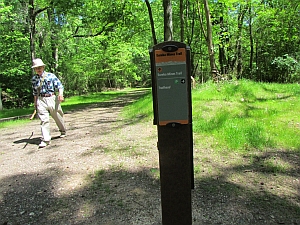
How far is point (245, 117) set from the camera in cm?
689

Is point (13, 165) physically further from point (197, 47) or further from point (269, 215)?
point (197, 47)

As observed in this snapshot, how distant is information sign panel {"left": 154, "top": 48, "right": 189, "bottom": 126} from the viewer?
7.34 feet

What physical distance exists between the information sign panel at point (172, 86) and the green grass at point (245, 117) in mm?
3126

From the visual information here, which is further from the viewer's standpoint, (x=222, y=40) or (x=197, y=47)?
(x=197, y=47)

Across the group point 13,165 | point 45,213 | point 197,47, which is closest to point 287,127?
point 45,213

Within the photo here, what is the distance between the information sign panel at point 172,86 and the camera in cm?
224

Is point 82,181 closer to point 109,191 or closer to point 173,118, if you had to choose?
point 109,191

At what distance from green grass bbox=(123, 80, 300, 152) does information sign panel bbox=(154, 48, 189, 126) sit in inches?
123

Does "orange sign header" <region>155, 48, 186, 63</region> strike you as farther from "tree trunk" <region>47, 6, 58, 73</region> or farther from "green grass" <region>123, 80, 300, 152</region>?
"tree trunk" <region>47, 6, 58, 73</region>

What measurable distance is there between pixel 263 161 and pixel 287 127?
2010 mm

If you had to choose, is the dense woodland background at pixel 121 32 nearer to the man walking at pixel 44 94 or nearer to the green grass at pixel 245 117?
the green grass at pixel 245 117

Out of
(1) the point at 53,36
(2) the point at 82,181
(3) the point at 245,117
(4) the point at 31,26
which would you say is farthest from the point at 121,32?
(2) the point at 82,181

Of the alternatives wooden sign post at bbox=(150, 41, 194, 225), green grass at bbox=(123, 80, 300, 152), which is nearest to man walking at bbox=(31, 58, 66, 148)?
green grass at bbox=(123, 80, 300, 152)

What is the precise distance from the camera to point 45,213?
321cm
